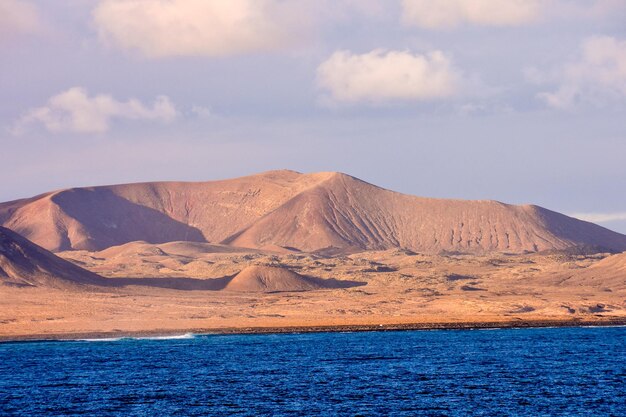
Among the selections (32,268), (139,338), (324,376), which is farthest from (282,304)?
(324,376)

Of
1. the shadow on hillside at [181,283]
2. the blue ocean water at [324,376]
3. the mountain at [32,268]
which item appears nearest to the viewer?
the blue ocean water at [324,376]

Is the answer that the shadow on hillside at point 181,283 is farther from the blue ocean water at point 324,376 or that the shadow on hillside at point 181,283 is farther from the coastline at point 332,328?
the blue ocean water at point 324,376

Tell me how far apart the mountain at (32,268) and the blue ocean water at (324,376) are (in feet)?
191

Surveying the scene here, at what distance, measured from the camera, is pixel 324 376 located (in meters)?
76.9

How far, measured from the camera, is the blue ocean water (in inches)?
2365

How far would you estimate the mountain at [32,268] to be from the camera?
554 feet

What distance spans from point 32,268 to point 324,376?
108363 mm

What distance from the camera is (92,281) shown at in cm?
18000

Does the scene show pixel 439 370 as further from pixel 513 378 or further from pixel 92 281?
pixel 92 281

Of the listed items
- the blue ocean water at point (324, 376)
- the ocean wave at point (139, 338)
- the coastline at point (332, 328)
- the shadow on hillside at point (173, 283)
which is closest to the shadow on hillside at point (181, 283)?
the shadow on hillside at point (173, 283)

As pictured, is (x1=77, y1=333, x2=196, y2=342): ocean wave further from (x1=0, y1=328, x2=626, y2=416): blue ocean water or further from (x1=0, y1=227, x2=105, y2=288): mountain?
(x1=0, y1=227, x2=105, y2=288): mountain

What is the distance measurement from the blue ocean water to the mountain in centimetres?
5807

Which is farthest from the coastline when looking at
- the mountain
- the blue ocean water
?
the mountain

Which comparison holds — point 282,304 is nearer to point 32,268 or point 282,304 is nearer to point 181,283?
point 181,283
